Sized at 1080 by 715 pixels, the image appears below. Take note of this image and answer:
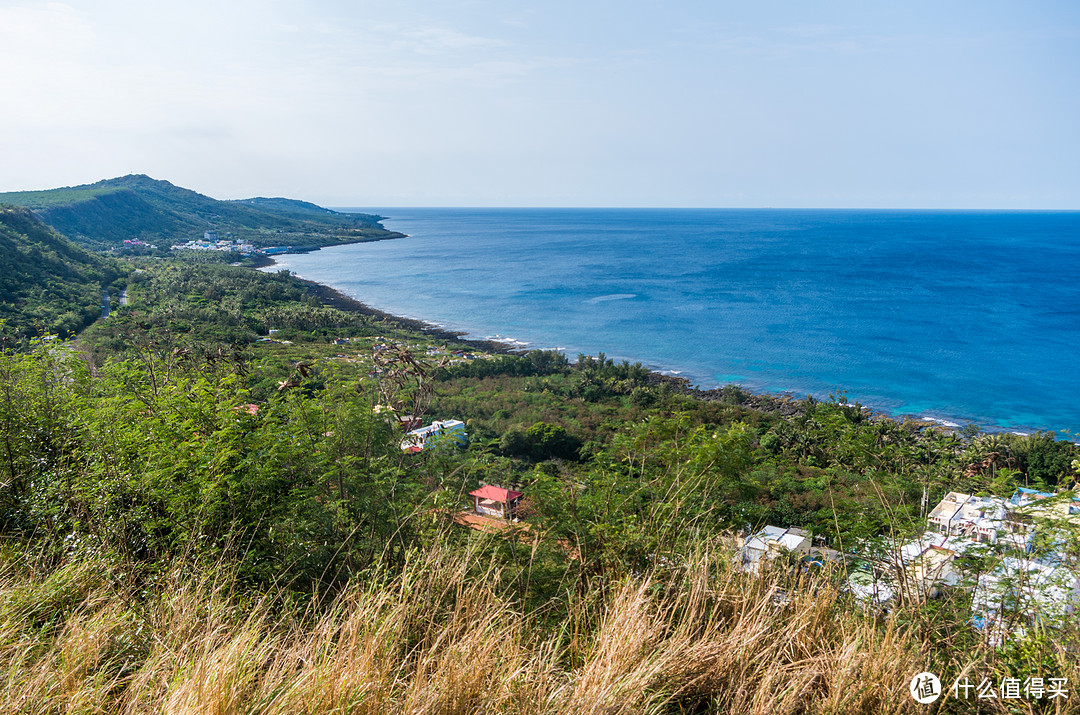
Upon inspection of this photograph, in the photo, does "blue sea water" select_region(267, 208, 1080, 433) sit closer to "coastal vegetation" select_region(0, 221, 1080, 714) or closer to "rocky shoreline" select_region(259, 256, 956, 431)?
"rocky shoreline" select_region(259, 256, 956, 431)

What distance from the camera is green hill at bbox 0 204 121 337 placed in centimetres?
2847

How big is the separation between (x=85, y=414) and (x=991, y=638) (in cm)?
592

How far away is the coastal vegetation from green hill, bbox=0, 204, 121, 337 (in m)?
22.5

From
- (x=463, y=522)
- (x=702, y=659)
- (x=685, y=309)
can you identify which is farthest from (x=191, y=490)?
(x=685, y=309)

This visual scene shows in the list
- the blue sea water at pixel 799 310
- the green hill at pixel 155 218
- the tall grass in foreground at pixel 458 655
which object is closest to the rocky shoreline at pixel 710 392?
the blue sea water at pixel 799 310

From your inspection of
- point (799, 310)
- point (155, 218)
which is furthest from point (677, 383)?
point (155, 218)

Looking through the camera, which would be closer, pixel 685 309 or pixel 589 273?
pixel 685 309

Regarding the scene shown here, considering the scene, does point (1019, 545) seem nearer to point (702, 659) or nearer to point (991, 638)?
point (991, 638)

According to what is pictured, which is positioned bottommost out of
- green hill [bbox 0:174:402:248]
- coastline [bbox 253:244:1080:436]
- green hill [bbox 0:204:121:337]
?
coastline [bbox 253:244:1080:436]

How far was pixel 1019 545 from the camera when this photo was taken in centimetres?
291

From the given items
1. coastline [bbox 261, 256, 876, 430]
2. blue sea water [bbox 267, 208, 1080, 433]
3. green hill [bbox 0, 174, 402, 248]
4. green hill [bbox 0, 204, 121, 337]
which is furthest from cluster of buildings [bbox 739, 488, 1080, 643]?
green hill [bbox 0, 174, 402, 248]

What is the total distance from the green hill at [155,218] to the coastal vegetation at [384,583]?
8791cm

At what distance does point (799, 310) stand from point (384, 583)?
5190 cm

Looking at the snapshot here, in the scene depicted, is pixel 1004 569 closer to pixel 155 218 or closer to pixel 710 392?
pixel 710 392
